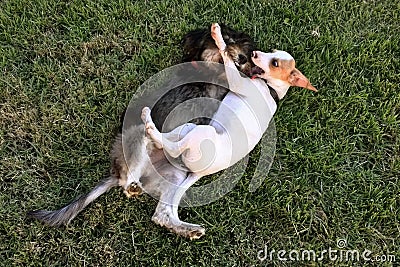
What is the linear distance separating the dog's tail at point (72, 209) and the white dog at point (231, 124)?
0.35 m

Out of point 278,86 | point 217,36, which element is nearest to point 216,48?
point 217,36

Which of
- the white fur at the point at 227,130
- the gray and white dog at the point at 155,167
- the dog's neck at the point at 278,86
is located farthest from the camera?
the dog's neck at the point at 278,86

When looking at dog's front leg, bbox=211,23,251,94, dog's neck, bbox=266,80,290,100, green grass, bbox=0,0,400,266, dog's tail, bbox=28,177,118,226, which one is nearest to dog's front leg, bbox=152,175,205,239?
green grass, bbox=0,0,400,266

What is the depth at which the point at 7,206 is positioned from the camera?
263cm

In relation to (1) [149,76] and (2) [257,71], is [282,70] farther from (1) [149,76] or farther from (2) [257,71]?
(1) [149,76]

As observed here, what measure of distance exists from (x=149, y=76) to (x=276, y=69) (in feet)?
2.98

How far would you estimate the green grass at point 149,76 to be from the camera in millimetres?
2555

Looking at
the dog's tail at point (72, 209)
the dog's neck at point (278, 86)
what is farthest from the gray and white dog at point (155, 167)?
the dog's neck at point (278, 86)

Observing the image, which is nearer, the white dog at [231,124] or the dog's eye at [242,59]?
the white dog at [231,124]

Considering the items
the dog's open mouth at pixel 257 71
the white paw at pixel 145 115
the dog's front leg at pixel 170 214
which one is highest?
the dog's open mouth at pixel 257 71

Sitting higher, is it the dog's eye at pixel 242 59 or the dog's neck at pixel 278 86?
the dog's eye at pixel 242 59

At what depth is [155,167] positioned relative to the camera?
8.05ft

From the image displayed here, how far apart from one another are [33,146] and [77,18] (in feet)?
3.09

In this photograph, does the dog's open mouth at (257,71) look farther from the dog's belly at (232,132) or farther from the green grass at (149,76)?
the green grass at (149,76)
